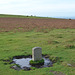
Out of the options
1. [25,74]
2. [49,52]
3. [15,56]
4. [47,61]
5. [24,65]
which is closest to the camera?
[25,74]

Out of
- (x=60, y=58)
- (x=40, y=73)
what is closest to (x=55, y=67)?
(x=40, y=73)

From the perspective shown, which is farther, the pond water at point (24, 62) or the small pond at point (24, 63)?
the pond water at point (24, 62)

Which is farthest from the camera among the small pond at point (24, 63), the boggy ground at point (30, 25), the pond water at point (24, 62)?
the boggy ground at point (30, 25)

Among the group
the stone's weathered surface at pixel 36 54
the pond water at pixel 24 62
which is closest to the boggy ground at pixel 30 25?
the pond water at pixel 24 62

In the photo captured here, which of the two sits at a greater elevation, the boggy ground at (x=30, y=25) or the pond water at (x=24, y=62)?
the boggy ground at (x=30, y=25)

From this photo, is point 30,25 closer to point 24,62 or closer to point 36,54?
point 24,62

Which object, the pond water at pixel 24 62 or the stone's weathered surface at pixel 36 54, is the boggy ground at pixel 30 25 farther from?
the stone's weathered surface at pixel 36 54

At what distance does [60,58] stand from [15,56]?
334cm

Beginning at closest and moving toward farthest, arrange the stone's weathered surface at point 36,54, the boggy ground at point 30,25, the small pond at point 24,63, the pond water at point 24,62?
the small pond at point 24,63 → the pond water at point 24,62 → the stone's weathered surface at point 36,54 → the boggy ground at point 30,25

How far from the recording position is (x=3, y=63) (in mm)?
9195

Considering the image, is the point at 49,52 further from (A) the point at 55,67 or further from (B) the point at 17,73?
(B) the point at 17,73

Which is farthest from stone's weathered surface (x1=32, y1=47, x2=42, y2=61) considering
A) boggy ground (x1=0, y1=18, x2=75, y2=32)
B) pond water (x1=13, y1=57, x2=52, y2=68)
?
boggy ground (x1=0, y1=18, x2=75, y2=32)

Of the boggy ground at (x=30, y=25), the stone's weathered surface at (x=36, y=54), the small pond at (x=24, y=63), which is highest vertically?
A: the boggy ground at (x=30, y=25)

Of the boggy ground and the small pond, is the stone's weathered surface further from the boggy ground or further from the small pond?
the boggy ground
